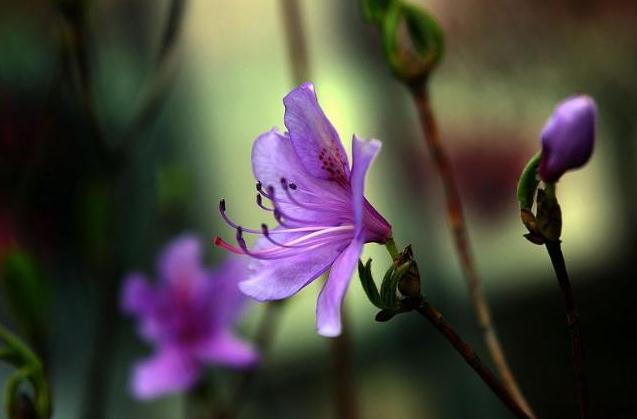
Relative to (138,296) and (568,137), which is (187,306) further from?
(568,137)

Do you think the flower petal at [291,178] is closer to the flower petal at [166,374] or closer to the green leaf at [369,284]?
the green leaf at [369,284]

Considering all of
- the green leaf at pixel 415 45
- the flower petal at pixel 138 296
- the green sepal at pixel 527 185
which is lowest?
the flower petal at pixel 138 296

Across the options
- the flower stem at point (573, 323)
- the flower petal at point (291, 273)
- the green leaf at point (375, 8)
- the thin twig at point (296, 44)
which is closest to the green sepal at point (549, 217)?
the flower stem at point (573, 323)

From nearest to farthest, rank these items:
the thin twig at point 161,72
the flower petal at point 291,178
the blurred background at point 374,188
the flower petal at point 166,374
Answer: the flower petal at point 291,178 < the thin twig at point 161,72 < the flower petal at point 166,374 < the blurred background at point 374,188

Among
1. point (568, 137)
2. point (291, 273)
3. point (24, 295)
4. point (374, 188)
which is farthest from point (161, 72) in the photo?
point (374, 188)

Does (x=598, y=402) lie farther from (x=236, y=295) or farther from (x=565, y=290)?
(x=565, y=290)

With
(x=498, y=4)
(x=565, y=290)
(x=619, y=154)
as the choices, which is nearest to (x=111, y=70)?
(x=498, y=4)

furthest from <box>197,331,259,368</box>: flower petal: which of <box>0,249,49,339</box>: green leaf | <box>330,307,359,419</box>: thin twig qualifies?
<box>0,249,49,339</box>: green leaf

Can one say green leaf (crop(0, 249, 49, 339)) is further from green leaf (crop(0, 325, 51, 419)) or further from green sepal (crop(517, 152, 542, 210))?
→ green sepal (crop(517, 152, 542, 210))
